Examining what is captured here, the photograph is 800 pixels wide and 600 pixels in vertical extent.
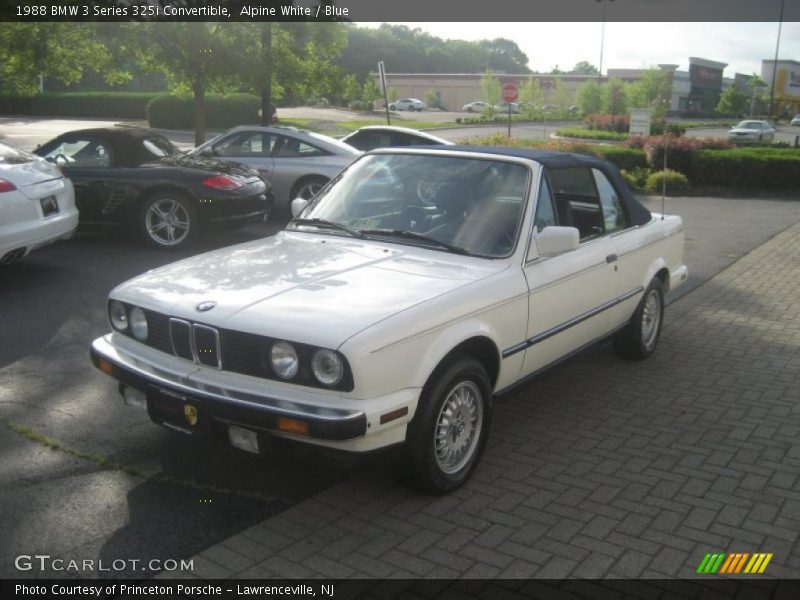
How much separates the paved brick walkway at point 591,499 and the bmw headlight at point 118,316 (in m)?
1.41

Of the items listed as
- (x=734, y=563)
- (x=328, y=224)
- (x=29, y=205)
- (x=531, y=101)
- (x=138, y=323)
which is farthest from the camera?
(x=531, y=101)

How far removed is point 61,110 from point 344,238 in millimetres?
51590

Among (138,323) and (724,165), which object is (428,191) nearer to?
(138,323)

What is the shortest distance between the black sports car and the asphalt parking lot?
287cm

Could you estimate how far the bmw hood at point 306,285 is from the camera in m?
3.93

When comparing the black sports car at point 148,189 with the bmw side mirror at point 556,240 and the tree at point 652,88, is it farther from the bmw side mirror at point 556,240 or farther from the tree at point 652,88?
the tree at point 652,88

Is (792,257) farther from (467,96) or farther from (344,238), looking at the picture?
(467,96)

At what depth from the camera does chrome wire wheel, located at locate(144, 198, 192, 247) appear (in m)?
10.4

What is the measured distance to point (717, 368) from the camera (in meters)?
6.77

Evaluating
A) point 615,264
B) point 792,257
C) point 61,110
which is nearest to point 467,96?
point 61,110

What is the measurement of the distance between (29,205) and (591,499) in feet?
19.8

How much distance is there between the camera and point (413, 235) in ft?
16.7

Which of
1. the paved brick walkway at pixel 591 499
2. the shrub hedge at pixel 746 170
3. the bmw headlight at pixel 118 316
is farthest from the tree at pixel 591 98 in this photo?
the bmw headlight at pixel 118 316

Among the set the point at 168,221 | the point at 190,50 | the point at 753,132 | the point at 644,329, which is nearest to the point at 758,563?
the point at 644,329
